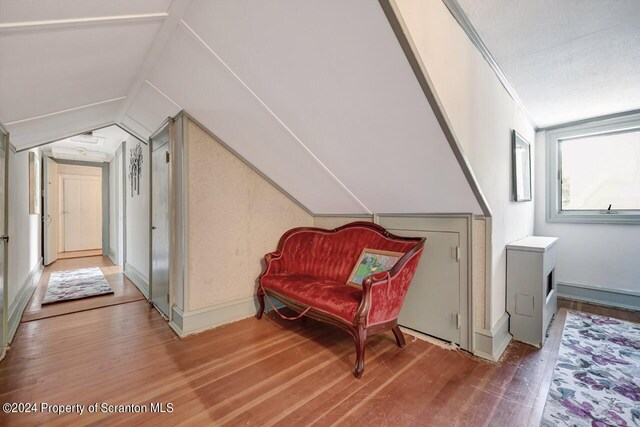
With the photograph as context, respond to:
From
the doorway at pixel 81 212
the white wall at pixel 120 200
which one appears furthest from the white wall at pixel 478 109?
the doorway at pixel 81 212

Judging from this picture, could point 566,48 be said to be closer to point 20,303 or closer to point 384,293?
point 384,293

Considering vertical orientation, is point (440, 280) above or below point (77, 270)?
above

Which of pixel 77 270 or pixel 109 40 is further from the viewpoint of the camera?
pixel 77 270

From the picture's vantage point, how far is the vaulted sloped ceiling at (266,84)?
134cm

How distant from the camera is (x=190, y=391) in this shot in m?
1.72

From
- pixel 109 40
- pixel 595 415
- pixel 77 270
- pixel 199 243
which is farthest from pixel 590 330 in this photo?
pixel 77 270

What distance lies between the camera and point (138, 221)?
4.17 meters

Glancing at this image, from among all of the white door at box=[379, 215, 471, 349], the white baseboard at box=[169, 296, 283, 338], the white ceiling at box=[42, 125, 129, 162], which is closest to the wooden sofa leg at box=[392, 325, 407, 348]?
the white door at box=[379, 215, 471, 349]

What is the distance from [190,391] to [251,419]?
49cm

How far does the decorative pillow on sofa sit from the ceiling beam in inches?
87.2

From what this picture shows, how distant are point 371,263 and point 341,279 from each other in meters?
0.39

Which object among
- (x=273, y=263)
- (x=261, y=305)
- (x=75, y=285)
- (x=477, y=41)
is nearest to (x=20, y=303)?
(x=75, y=285)

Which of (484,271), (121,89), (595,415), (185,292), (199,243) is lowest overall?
(595,415)

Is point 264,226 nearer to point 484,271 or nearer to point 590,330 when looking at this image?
point 484,271
